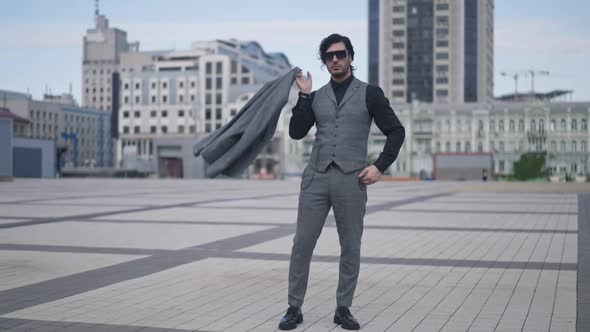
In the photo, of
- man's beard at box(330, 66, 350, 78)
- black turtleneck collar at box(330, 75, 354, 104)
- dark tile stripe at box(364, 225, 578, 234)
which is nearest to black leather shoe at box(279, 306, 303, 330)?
black turtleneck collar at box(330, 75, 354, 104)

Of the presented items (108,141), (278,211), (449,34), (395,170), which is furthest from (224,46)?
(278,211)

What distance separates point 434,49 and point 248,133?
136844mm

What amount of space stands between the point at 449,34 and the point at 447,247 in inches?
5164

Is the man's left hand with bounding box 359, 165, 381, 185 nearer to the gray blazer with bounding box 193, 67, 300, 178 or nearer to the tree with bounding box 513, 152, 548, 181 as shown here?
the gray blazer with bounding box 193, 67, 300, 178

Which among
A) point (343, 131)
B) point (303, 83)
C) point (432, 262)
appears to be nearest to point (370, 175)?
point (343, 131)

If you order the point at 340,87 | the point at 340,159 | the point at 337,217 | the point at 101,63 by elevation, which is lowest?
the point at 337,217

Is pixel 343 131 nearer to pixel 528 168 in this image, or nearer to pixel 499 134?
pixel 528 168

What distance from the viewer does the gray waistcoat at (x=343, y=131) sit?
5531 millimetres

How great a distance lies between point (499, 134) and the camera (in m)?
96.8

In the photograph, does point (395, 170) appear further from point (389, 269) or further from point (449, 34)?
point (389, 269)

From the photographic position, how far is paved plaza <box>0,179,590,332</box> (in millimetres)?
5980

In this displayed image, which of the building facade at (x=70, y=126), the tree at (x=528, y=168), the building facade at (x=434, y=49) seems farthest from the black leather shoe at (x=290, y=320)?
the building facade at (x=434, y=49)

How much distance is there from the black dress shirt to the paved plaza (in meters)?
1.30

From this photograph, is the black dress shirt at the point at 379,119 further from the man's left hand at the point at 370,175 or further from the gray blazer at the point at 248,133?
the gray blazer at the point at 248,133
